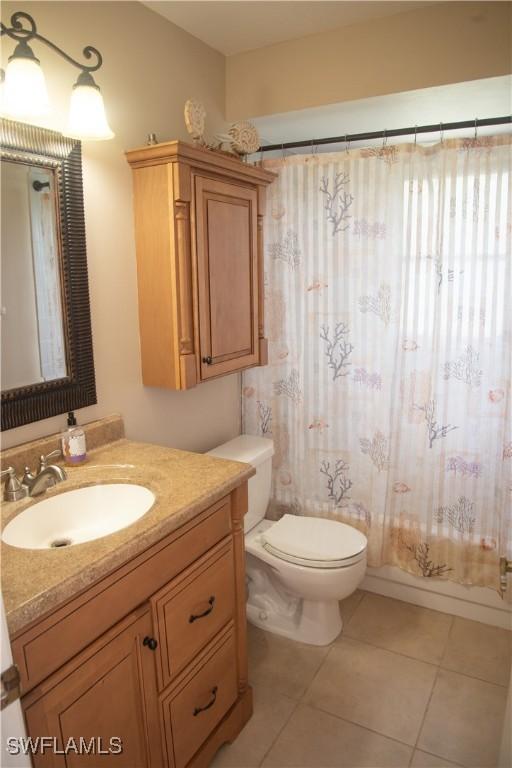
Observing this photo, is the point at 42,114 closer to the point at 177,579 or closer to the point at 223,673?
the point at 177,579

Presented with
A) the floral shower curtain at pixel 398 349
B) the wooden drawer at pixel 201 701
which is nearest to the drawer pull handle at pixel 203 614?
the wooden drawer at pixel 201 701

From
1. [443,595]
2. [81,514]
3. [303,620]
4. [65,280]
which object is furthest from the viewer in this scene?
[443,595]

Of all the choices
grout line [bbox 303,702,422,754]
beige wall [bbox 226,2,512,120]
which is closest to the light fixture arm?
beige wall [bbox 226,2,512,120]

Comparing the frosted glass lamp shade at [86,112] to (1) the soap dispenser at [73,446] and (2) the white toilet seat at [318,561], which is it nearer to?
(1) the soap dispenser at [73,446]

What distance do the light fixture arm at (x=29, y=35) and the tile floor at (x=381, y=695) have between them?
2.13m

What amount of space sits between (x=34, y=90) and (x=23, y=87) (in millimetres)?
26

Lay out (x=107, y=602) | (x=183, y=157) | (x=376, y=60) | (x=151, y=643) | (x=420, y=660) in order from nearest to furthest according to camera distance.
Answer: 1. (x=107, y=602)
2. (x=151, y=643)
3. (x=183, y=157)
4. (x=376, y=60)
5. (x=420, y=660)

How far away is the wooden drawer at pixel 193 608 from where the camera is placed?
1.34m

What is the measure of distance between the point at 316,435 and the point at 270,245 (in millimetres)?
911

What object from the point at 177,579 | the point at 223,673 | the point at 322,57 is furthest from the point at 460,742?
the point at 322,57

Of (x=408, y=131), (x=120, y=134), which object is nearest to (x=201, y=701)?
(x=120, y=134)

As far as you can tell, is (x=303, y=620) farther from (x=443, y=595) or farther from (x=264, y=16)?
(x=264, y=16)

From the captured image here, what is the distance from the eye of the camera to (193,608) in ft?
4.75

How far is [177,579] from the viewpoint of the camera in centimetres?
137
